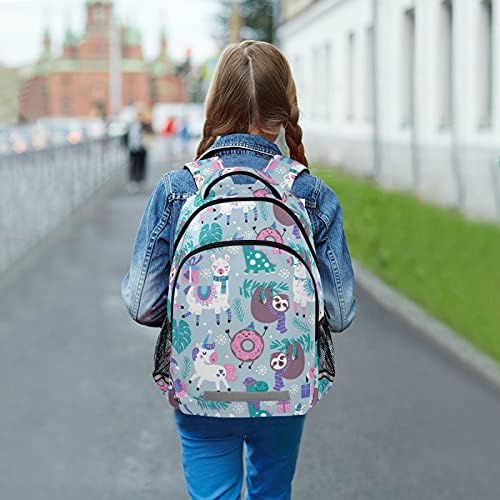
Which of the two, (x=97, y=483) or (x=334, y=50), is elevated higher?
(x=334, y=50)

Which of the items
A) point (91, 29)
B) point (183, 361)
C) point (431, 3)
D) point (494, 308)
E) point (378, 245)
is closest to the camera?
point (183, 361)

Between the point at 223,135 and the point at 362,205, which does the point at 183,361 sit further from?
the point at 362,205

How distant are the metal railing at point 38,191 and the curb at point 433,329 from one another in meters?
3.89

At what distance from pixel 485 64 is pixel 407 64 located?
673cm

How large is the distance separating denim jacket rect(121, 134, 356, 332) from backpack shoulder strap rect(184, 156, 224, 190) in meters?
0.02

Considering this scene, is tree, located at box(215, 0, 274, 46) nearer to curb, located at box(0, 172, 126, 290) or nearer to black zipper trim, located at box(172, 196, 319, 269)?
curb, located at box(0, 172, 126, 290)

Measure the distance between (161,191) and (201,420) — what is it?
0.55 m

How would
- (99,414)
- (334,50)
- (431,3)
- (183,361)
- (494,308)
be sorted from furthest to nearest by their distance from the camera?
(334,50)
(431,3)
(494,308)
(99,414)
(183,361)

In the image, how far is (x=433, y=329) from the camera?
10570 millimetres

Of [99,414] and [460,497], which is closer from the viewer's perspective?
[460,497]

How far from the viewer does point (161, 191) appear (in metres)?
3.52

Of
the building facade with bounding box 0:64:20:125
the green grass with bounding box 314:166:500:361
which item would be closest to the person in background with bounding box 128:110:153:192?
the green grass with bounding box 314:166:500:361

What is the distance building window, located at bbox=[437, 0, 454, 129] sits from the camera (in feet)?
70.2

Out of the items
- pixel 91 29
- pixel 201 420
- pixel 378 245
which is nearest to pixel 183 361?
pixel 201 420
